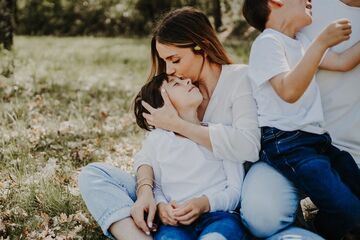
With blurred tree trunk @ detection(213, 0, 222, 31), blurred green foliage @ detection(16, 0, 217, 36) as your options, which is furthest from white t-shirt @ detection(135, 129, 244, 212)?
blurred green foliage @ detection(16, 0, 217, 36)

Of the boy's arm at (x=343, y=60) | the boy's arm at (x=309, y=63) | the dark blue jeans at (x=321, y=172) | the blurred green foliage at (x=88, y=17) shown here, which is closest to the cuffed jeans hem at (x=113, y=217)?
the dark blue jeans at (x=321, y=172)

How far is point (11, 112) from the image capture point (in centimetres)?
518

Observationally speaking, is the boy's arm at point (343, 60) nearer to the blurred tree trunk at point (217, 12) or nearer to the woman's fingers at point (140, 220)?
A: the woman's fingers at point (140, 220)

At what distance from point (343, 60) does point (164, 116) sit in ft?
3.11

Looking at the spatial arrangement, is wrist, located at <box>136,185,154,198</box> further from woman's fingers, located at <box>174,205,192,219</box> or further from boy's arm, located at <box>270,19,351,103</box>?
boy's arm, located at <box>270,19,351,103</box>

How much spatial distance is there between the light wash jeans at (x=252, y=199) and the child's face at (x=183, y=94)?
0.45 meters

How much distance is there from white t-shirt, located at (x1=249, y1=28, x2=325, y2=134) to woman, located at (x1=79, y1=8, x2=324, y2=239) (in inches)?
3.5

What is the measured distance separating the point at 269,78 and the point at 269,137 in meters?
0.29

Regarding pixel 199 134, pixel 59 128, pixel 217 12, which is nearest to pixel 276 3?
pixel 199 134

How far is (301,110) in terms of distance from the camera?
8.90ft

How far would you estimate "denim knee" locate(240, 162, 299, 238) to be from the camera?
255cm

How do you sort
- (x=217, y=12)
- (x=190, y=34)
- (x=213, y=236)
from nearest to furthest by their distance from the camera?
(x=213, y=236), (x=190, y=34), (x=217, y=12)

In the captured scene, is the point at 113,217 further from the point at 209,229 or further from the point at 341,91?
the point at 341,91

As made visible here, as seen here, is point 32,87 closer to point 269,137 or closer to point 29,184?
point 29,184
